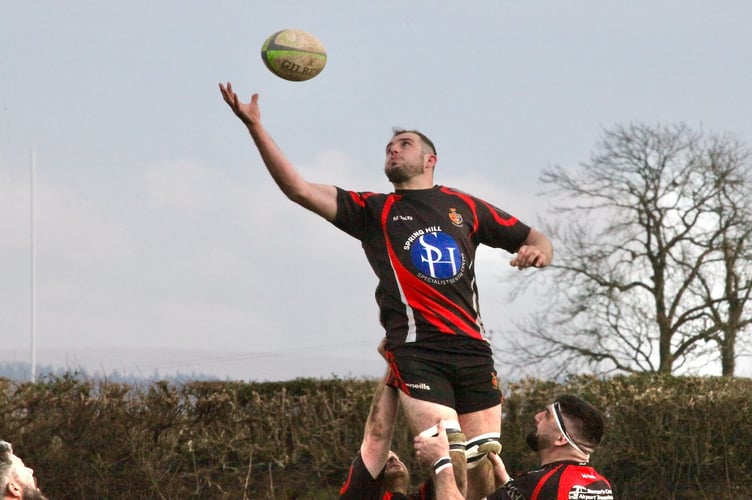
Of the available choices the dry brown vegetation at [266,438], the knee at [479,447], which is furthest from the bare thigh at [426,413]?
the dry brown vegetation at [266,438]

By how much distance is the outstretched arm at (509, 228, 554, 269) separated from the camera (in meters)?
6.28

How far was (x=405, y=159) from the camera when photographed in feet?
21.2

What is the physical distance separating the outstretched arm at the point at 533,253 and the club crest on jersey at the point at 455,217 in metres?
0.39

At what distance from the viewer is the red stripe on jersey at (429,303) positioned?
20.4 ft

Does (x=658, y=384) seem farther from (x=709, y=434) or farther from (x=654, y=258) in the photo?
(x=654, y=258)

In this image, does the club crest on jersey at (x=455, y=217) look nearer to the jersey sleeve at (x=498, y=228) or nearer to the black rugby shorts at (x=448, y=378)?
the jersey sleeve at (x=498, y=228)

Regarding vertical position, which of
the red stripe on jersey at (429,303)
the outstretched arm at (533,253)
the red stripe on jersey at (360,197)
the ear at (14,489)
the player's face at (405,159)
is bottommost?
the ear at (14,489)

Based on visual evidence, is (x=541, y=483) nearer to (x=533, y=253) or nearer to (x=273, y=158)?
(x=533, y=253)

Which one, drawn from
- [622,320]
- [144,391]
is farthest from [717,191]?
[144,391]

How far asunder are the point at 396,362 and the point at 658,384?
909 cm

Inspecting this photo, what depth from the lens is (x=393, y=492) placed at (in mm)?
6914

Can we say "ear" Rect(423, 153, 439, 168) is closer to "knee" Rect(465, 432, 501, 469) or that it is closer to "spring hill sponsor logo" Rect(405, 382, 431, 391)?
"spring hill sponsor logo" Rect(405, 382, 431, 391)

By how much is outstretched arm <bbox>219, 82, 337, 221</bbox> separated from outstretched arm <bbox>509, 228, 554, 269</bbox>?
1204mm

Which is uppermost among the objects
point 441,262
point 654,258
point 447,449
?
point 654,258
